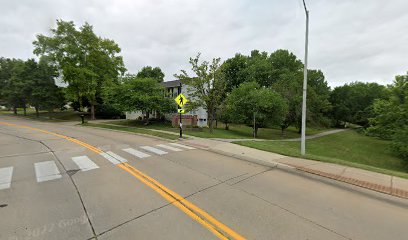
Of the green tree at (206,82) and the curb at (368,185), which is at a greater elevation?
the green tree at (206,82)

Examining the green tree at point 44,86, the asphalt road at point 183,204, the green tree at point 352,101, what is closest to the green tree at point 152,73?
the green tree at point 44,86

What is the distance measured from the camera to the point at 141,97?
71.6 ft

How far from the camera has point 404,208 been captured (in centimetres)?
428

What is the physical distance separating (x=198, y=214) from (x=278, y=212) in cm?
168

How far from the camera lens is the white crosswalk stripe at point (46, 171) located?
5.76 m

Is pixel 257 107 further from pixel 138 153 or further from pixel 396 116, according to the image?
pixel 138 153

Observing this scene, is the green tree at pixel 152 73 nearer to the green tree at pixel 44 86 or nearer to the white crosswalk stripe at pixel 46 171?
the green tree at pixel 44 86

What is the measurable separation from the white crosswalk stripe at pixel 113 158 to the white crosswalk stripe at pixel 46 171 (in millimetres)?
1737

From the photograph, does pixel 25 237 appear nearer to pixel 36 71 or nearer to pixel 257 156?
pixel 257 156

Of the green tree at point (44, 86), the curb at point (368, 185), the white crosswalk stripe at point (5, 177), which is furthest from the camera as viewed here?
the green tree at point (44, 86)

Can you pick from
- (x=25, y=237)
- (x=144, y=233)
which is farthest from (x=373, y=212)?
(x=25, y=237)

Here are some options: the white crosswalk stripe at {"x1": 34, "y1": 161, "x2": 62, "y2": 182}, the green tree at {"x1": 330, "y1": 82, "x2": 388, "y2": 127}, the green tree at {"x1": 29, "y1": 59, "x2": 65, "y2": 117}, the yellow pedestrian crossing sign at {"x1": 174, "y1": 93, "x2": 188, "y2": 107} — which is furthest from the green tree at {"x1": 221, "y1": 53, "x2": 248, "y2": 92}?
the white crosswalk stripe at {"x1": 34, "y1": 161, "x2": 62, "y2": 182}

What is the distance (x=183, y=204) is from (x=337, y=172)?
18.2 feet

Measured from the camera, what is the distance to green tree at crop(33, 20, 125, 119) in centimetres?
2908
